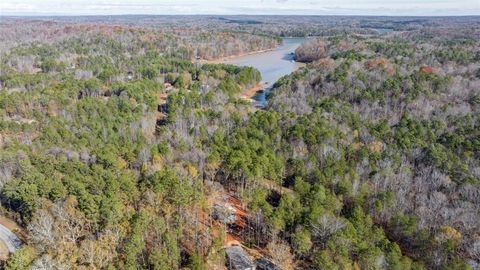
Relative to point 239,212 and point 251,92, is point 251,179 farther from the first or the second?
point 251,92

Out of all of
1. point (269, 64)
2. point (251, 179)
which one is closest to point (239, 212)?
point (251, 179)

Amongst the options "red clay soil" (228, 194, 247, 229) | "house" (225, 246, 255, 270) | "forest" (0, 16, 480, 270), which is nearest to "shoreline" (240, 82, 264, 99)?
"forest" (0, 16, 480, 270)

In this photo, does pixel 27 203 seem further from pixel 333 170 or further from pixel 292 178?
pixel 333 170

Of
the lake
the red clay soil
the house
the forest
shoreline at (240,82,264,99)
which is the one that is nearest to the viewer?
the forest

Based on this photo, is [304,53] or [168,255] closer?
[168,255]

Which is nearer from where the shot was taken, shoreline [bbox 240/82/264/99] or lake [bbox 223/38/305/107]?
shoreline [bbox 240/82/264/99]

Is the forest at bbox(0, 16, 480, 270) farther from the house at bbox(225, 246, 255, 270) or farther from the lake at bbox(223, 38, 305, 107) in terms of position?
the lake at bbox(223, 38, 305, 107)

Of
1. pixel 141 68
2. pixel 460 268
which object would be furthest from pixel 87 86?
pixel 460 268
